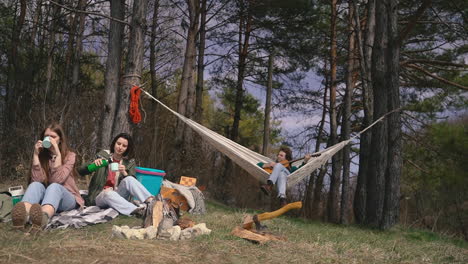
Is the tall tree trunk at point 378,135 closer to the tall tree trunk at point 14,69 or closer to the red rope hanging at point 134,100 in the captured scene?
the red rope hanging at point 134,100

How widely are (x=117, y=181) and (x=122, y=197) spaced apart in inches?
7.2

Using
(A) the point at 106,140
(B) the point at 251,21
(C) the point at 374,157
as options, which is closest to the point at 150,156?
(A) the point at 106,140

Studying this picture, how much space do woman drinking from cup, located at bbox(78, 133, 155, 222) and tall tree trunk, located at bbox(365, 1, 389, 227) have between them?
280 centimetres

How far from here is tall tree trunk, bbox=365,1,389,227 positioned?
4816mm

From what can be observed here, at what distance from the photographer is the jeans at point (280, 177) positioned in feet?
13.1

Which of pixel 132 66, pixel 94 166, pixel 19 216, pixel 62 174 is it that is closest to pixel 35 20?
pixel 132 66

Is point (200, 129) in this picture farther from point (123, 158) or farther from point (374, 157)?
point (374, 157)

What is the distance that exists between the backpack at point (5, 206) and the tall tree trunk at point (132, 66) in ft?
4.82

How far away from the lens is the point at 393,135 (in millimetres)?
4645

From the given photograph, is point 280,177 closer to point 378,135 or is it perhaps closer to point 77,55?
point 378,135

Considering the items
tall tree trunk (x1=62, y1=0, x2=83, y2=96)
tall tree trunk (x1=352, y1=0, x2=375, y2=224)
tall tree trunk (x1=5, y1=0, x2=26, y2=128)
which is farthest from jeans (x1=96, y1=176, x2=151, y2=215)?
tall tree trunk (x1=62, y1=0, x2=83, y2=96)

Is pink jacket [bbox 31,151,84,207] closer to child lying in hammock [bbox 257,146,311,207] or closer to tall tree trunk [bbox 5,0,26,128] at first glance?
child lying in hammock [bbox 257,146,311,207]

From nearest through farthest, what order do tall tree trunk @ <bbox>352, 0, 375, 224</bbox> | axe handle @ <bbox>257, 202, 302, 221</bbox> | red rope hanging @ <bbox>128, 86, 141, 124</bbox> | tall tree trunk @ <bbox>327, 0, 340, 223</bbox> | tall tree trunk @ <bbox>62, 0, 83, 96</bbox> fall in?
axe handle @ <bbox>257, 202, 302, 221</bbox>, red rope hanging @ <bbox>128, 86, 141, 124</bbox>, tall tree trunk @ <bbox>352, 0, 375, 224</bbox>, tall tree trunk @ <bbox>327, 0, 340, 223</bbox>, tall tree trunk @ <bbox>62, 0, 83, 96</bbox>

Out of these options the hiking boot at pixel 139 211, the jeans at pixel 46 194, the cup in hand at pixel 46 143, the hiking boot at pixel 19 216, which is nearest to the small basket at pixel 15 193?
the jeans at pixel 46 194
